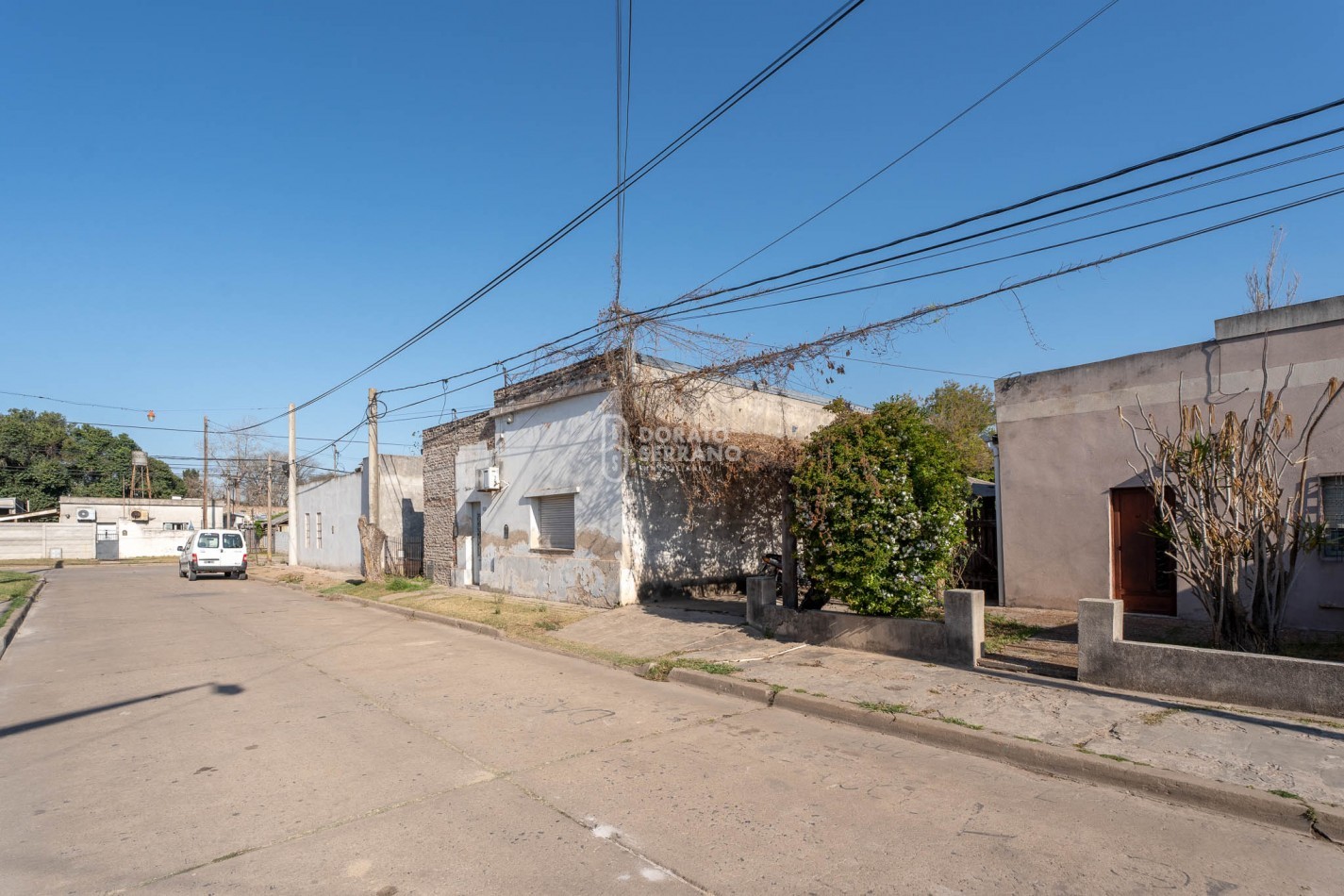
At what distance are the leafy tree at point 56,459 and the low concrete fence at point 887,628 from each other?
2512 inches

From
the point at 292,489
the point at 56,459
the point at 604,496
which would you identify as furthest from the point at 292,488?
the point at 56,459

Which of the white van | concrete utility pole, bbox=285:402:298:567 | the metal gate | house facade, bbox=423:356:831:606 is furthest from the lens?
the metal gate

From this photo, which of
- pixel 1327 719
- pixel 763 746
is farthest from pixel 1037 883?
pixel 1327 719

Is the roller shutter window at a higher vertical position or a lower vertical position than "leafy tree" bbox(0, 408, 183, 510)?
lower

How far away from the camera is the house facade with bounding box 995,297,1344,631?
9391 millimetres

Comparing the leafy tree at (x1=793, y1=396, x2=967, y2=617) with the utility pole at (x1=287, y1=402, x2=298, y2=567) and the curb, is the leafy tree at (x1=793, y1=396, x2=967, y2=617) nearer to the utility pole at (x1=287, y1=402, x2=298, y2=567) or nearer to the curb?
the curb

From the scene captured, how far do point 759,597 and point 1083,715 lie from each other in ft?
16.3

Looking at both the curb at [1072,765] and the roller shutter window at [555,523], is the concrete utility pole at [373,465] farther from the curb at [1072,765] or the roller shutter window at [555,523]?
the curb at [1072,765]

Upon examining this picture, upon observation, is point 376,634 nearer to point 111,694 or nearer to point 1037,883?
point 111,694

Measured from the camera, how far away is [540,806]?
477 cm

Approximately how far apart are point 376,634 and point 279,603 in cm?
726

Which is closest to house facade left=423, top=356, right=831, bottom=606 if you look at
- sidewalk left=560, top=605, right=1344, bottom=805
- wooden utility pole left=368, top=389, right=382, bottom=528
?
wooden utility pole left=368, top=389, right=382, bottom=528

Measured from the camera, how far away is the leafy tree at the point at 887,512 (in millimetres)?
9000

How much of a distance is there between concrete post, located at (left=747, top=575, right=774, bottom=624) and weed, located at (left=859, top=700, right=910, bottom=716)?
375 centimetres
